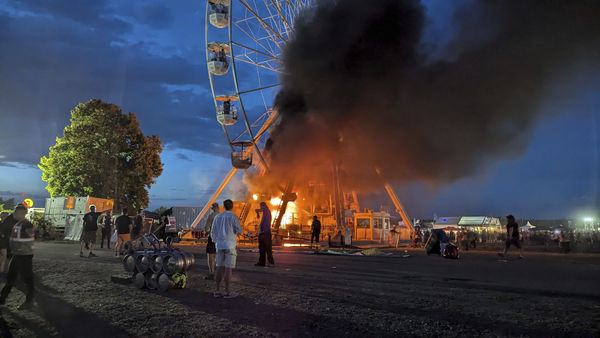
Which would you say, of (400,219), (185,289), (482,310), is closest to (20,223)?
(185,289)

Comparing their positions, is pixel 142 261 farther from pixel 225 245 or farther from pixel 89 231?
pixel 89 231

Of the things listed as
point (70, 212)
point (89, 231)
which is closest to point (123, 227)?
point (89, 231)

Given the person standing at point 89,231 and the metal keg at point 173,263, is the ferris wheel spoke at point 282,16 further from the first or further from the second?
the metal keg at point 173,263

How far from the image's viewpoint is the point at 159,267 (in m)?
7.48

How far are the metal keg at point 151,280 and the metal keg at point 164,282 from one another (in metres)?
0.12

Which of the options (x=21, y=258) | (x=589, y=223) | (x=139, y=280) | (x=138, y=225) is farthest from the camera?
(x=589, y=223)

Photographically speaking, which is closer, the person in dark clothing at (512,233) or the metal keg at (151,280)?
the metal keg at (151,280)

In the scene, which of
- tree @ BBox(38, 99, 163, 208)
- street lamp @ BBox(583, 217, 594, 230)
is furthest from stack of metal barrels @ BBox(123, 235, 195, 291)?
street lamp @ BBox(583, 217, 594, 230)

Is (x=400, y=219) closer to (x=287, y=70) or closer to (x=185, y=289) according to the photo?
(x=287, y=70)

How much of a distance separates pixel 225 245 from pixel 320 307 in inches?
75.6

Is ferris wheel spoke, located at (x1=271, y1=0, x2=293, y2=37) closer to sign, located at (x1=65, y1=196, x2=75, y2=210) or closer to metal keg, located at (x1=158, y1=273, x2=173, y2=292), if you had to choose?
sign, located at (x1=65, y1=196, x2=75, y2=210)

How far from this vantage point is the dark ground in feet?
16.5

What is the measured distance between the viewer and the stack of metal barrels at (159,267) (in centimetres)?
741

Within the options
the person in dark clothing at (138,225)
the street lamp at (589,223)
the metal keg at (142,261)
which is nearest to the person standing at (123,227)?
the person in dark clothing at (138,225)
